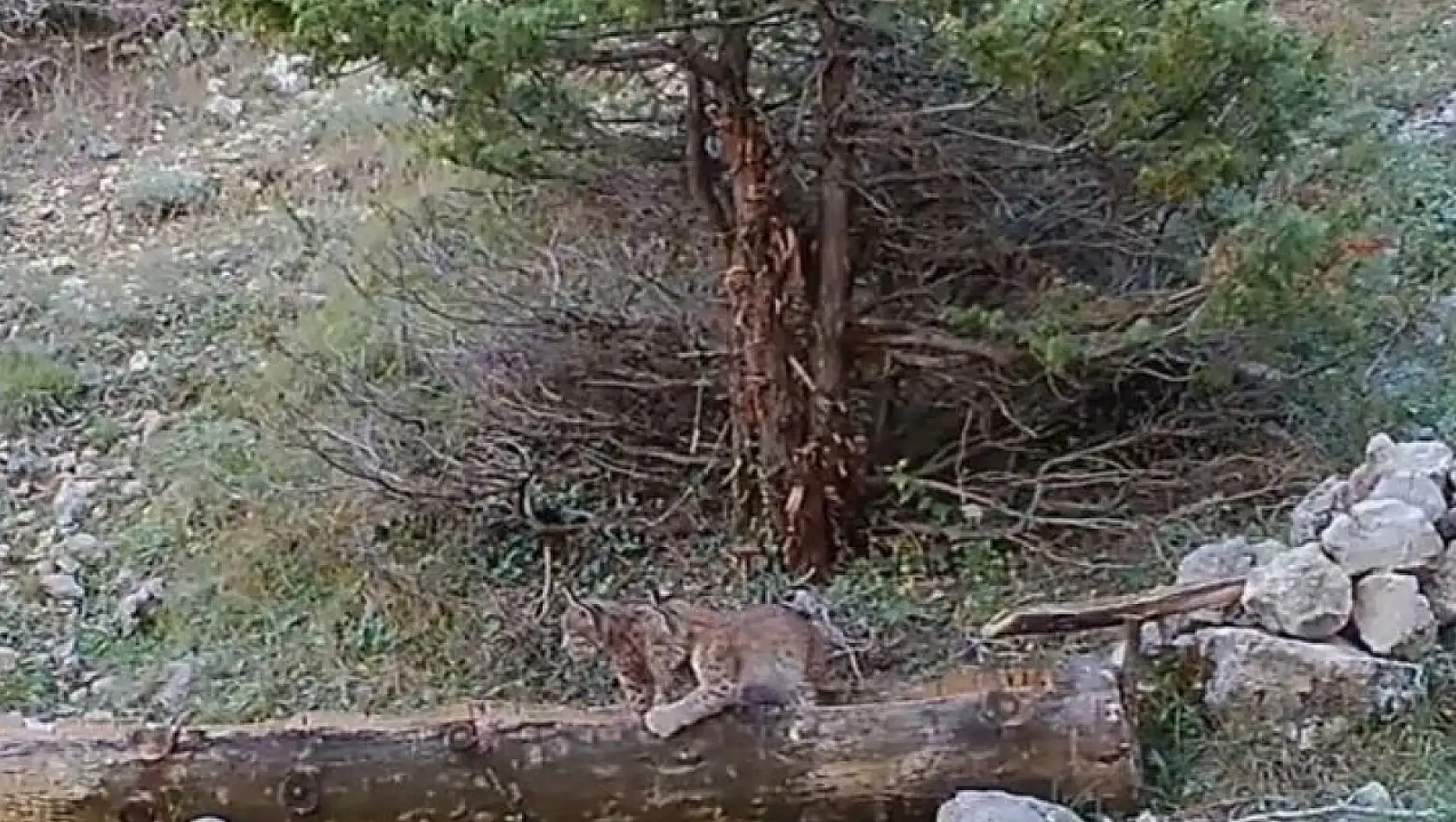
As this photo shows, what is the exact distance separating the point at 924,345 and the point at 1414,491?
813 millimetres

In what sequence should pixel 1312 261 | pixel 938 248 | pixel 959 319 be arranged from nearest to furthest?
pixel 1312 261 → pixel 959 319 → pixel 938 248

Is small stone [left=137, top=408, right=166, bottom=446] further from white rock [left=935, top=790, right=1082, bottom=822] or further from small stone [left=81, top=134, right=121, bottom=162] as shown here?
white rock [left=935, top=790, right=1082, bottom=822]

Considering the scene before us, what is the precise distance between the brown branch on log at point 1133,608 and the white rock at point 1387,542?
0.49 ft

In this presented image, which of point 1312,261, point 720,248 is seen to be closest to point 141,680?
point 720,248

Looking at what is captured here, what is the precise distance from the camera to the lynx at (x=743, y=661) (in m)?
2.60

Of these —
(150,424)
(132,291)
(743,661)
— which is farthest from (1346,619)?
(132,291)

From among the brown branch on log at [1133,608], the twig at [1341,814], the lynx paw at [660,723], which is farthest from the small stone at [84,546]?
the twig at [1341,814]

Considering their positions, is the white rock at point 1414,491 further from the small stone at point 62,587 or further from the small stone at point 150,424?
the small stone at point 150,424

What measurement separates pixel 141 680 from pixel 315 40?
1.29m

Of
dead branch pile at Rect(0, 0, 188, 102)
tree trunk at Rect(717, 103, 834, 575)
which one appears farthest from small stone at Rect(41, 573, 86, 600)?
dead branch pile at Rect(0, 0, 188, 102)

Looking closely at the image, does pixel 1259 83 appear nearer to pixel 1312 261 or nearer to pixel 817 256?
pixel 1312 261

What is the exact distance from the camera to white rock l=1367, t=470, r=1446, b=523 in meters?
2.71

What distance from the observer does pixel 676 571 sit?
3.41 m

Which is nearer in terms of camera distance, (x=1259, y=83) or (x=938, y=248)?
(x=1259, y=83)
